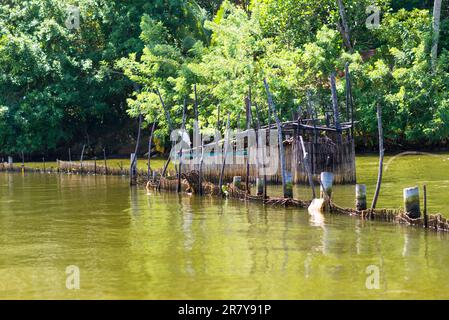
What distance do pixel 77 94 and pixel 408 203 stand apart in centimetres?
3136

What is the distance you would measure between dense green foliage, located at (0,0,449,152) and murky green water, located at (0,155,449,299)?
24.3 feet

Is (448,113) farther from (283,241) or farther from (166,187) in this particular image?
(283,241)

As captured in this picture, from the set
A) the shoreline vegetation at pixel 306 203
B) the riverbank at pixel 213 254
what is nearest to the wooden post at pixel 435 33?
the shoreline vegetation at pixel 306 203

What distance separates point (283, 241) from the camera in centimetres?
1581

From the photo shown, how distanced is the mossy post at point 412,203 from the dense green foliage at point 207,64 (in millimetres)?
11014

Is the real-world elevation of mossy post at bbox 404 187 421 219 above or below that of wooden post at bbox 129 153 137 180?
below

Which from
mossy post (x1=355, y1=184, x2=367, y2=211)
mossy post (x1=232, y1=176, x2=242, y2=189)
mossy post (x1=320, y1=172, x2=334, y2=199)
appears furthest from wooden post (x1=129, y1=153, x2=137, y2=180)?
mossy post (x1=355, y1=184, x2=367, y2=211)

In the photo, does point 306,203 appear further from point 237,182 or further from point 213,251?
point 213,251

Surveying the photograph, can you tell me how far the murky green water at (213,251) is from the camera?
12.1m

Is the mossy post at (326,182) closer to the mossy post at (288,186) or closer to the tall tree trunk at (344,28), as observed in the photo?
the mossy post at (288,186)

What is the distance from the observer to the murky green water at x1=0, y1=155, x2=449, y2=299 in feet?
39.6

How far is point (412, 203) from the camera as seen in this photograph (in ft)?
52.9

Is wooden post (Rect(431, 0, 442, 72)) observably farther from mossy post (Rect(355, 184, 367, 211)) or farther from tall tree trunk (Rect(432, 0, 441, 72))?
mossy post (Rect(355, 184, 367, 211))

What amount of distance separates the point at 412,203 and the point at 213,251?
13.8ft
